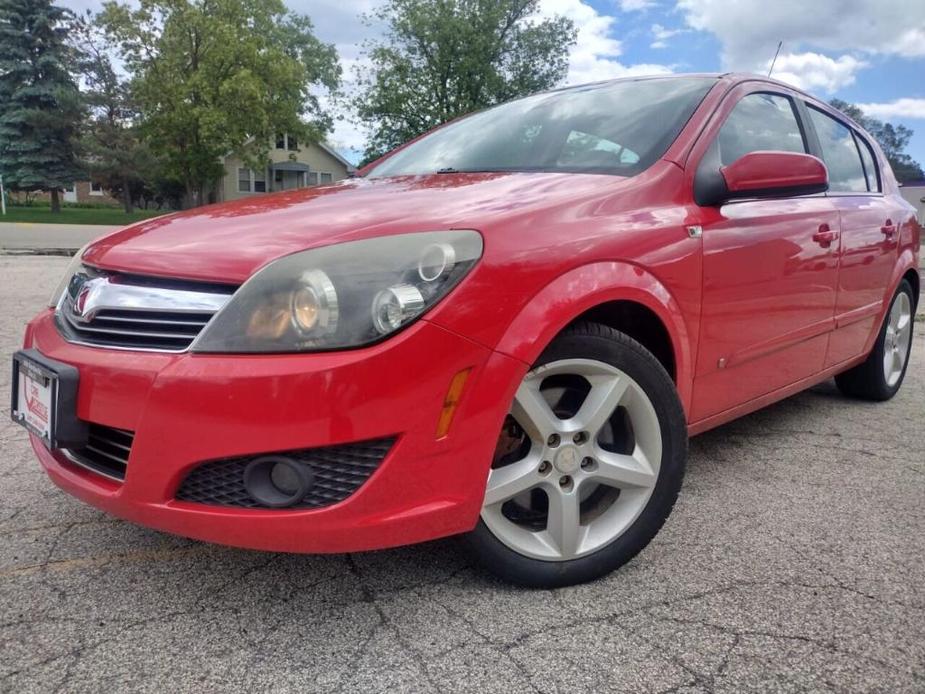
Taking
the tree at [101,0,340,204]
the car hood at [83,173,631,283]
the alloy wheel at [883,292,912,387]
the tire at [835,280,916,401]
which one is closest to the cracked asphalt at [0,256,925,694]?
the car hood at [83,173,631,283]

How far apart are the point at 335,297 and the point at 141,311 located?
51 centimetres

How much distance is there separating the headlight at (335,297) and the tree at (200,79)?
29.6 metres

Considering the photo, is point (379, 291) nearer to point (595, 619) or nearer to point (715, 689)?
point (595, 619)

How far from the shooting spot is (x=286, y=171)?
47719 millimetres

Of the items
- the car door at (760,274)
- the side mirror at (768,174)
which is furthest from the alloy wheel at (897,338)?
the side mirror at (768,174)

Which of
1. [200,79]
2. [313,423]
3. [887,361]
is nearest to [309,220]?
[313,423]

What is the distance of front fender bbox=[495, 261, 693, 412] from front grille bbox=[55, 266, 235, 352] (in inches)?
27.8

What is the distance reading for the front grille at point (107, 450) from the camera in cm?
181

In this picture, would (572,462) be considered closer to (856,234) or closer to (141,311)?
(141,311)

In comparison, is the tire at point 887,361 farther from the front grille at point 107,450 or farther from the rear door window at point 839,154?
the front grille at point 107,450

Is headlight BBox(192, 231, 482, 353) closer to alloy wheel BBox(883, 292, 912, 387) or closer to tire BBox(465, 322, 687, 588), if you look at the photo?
tire BBox(465, 322, 687, 588)

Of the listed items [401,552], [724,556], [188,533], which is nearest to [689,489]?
[724,556]

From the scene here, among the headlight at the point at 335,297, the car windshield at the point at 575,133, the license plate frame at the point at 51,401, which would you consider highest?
the car windshield at the point at 575,133

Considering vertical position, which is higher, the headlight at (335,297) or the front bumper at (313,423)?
the headlight at (335,297)
